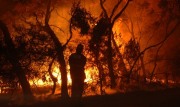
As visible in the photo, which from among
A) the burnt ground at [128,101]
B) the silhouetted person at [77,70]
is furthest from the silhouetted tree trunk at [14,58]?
the silhouetted person at [77,70]

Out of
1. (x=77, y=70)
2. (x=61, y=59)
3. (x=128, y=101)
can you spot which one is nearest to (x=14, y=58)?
(x=61, y=59)

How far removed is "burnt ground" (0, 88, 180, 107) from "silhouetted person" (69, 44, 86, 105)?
0.46m

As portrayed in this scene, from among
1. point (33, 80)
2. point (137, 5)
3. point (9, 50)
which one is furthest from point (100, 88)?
point (137, 5)

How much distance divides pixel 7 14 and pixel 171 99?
8231 millimetres

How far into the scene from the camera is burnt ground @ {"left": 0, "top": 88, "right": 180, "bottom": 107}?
13164 mm

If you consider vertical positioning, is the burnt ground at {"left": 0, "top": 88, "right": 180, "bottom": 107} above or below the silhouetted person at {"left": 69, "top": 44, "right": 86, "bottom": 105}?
below

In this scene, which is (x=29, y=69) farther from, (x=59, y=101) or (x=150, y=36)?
(x=150, y=36)

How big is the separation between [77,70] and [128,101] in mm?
2295

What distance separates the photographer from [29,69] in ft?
49.2

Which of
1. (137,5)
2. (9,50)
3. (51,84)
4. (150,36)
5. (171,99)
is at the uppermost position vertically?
(137,5)

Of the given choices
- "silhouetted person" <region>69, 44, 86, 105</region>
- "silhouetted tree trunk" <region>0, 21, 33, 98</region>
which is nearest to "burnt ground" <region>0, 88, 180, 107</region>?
"silhouetted person" <region>69, 44, 86, 105</region>

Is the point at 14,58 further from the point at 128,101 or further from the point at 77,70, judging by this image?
the point at 128,101

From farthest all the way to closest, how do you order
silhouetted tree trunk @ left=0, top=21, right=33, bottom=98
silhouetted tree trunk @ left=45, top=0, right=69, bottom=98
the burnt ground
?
1. silhouetted tree trunk @ left=45, top=0, right=69, bottom=98
2. silhouetted tree trunk @ left=0, top=21, right=33, bottom=98
3. the burnt ground

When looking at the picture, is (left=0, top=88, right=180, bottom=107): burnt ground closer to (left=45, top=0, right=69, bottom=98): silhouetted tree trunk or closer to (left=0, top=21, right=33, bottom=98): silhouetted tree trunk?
(left=0, top=21, right=33, bottom=98): silhouetted tree trunk
